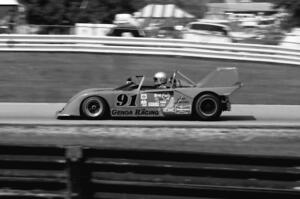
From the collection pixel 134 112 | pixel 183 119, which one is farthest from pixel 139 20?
pixel 134 112

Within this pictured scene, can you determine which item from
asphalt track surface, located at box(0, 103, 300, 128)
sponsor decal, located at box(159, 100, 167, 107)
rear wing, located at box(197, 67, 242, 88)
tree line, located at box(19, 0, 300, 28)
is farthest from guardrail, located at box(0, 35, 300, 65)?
tree line, located at box(19, 0, 300, 28)

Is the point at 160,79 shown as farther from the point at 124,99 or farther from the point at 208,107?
the point at 208,107

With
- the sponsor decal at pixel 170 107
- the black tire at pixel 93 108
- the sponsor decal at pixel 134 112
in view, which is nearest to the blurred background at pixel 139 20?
the sponsor decal at pixel 170 107

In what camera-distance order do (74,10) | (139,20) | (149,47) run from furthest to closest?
(74,10) → (139,20) → (149,47)

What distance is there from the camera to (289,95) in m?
16.4

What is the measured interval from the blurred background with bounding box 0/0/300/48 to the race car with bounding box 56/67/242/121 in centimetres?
773

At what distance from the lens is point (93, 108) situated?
490 inches

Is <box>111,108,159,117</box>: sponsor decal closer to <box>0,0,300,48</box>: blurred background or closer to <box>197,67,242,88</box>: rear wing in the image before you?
<box>197,67,242,88</box>: rear wing

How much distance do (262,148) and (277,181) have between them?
4.87 m

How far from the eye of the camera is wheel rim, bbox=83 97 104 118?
12422 millimetres

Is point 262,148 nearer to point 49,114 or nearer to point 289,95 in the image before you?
point 49,114

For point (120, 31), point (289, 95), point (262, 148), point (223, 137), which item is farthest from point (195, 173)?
point (120, 31)

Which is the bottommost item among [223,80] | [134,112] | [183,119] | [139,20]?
[183,119]

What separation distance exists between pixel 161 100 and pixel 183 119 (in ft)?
2.29
